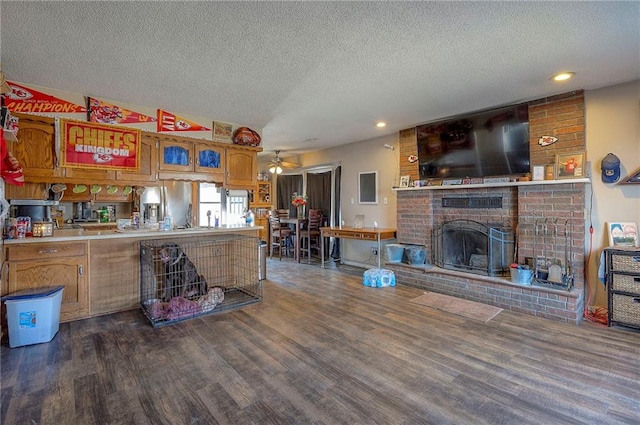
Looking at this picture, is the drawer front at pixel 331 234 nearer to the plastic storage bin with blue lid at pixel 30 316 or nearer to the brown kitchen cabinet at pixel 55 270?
the brown kitchen cabinet at pixel 55 270

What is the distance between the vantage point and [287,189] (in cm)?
812

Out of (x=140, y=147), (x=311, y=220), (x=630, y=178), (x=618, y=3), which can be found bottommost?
(x=311, y=220)

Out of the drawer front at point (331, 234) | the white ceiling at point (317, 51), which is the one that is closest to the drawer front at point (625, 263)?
the white ceiling at point (317, 51)

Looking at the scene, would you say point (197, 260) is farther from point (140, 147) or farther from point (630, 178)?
point (630, 178)

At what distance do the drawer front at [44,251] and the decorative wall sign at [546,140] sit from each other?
5204 mm

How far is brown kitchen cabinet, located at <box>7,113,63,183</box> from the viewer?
306cm

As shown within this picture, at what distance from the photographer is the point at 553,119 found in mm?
Result: 3611

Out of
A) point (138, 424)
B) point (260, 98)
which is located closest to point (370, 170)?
point (260, 98)

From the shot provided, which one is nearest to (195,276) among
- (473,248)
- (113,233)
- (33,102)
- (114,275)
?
(114,275)

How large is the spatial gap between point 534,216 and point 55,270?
17.0 feet

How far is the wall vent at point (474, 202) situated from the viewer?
4.08 metres

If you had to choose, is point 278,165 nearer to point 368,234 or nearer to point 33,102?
point 368,234

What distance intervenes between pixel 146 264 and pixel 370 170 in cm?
399

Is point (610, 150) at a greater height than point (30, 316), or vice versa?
point (610, 150)
